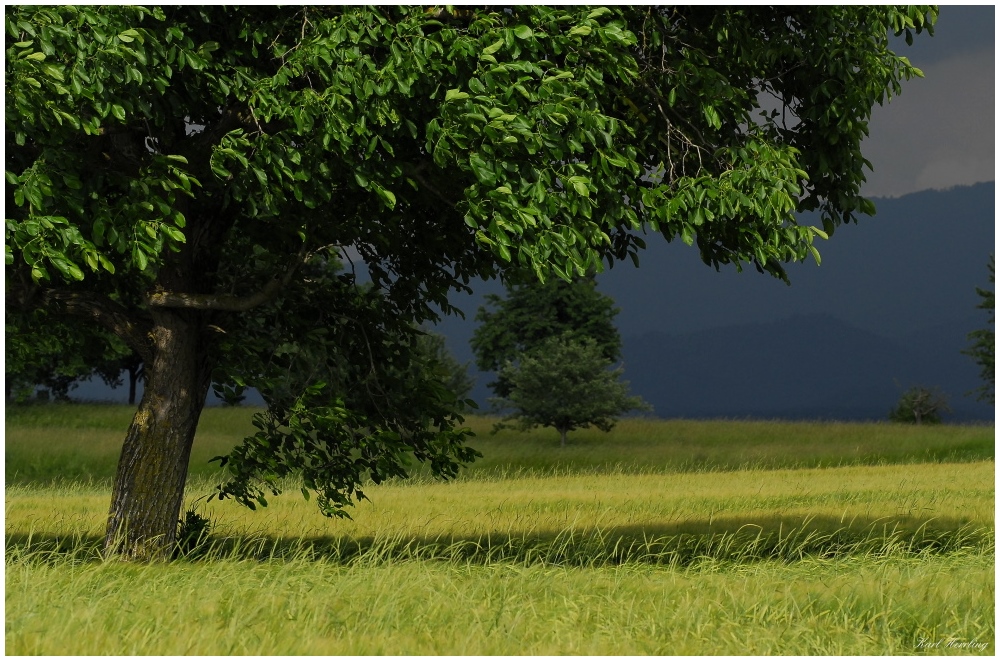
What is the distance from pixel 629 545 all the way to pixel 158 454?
649cm

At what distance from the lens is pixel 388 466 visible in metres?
11.4

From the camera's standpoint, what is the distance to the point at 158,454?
1155 centimetres

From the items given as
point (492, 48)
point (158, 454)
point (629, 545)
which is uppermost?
point (492, 48)

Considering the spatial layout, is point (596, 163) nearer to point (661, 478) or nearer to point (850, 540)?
point (850, 540)

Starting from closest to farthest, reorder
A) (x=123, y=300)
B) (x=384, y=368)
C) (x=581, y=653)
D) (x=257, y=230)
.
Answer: (x=581, y=653)
(x=257, y=230)
(x=384, y=368)
(x=123, y=300)

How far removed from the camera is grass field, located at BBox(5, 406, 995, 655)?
25.4 feet

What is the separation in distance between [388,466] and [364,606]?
3.07 meters

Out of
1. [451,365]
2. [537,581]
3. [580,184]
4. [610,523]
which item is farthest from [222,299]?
[451,365]

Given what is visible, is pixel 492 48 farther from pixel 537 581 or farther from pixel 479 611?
pixel 537 581

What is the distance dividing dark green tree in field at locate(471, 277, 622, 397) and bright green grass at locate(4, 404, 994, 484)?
478 cm

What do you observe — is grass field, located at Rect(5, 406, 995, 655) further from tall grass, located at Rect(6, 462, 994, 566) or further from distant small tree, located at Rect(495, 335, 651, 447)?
distant small tree, located at Rect(495, 335, 651, 447)

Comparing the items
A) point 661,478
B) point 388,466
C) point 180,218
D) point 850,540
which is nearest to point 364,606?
point 388,466

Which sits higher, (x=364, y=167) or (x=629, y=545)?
(x=364, y=167)

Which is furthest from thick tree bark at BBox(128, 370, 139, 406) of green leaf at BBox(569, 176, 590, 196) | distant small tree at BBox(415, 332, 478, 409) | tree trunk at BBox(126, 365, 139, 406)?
green leaf at BBox(569, 176, 590, 196)
